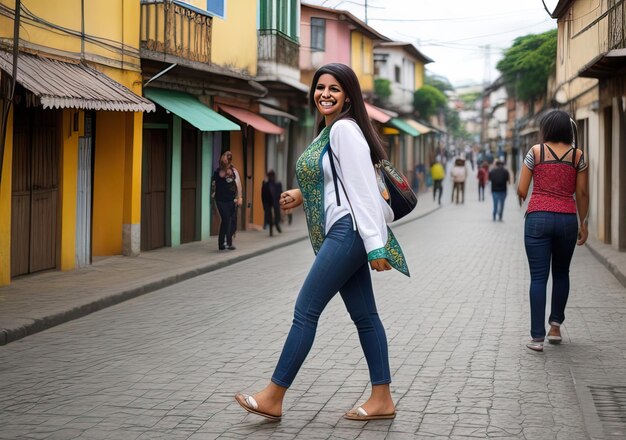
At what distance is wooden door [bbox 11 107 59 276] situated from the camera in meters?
13.4

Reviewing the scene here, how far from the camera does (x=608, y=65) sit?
17.4 m

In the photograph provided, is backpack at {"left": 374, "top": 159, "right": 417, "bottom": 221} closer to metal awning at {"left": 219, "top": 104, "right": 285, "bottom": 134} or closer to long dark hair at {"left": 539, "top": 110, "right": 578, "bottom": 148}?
long dark hair at {"left": 539, "top": 110, "right": 578, "bottom": 148}

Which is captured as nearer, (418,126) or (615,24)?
(615,24)

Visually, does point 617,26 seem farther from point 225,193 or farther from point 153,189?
point 153,189

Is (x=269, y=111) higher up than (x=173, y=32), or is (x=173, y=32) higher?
(x=173, y=32)

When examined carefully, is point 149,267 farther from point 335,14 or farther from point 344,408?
point 335,14

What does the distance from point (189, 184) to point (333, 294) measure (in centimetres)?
1521

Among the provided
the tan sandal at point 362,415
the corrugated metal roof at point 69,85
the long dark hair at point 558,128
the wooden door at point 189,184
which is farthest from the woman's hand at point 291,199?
the wooden door at point 189,184

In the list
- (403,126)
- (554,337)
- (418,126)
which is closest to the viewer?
(554,337)

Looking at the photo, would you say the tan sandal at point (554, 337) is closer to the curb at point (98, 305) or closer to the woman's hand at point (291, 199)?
the woman's hand at point (291, 199)

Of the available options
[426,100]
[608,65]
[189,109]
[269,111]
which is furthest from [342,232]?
[426,100]

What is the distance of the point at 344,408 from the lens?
248 inches

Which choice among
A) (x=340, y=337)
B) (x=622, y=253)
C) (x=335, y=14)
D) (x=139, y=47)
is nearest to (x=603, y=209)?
(x=622, y=253)

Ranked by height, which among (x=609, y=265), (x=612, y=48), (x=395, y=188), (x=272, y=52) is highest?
(x=272, y=52)
